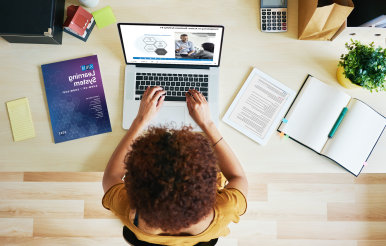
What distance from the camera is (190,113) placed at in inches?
37.7

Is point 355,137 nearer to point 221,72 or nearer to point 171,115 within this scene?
point 221,72

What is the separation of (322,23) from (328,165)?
0.58 metres

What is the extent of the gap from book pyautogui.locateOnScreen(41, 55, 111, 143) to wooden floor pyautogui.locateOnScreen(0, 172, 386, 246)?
0.66 metres

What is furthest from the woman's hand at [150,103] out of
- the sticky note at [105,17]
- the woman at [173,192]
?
the sticky note at [105,17]

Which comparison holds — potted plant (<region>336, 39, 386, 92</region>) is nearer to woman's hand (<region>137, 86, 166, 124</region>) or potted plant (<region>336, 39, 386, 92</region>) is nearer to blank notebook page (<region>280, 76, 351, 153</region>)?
blank notebook page (<region>280, 76, 351, 153</region>)

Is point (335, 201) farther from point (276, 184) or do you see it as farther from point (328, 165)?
point (328, 165)

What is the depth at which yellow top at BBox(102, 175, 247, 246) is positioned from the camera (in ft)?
2.43

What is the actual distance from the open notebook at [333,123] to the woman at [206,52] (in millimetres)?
415

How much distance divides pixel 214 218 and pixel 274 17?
0.88 m

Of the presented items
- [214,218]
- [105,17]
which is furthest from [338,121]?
[105,17]

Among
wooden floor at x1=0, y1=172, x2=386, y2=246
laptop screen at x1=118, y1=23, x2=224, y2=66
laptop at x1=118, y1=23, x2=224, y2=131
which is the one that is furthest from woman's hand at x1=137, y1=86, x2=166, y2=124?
wooden floor at x1=0, y1=172, x2=386, y2=246

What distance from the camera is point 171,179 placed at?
581 mm

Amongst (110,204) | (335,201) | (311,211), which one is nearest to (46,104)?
(110,204)

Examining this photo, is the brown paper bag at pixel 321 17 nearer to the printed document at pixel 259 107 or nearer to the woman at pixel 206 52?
the printed document at pixel 259 107
